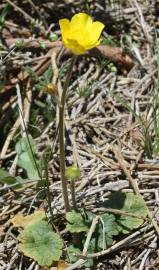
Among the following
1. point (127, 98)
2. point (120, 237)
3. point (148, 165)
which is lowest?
point (120, 237)

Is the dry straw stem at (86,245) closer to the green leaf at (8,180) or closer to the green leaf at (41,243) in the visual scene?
the green leaf at (41,243)

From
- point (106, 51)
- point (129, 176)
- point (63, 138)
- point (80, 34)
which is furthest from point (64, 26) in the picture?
point (106, 51)

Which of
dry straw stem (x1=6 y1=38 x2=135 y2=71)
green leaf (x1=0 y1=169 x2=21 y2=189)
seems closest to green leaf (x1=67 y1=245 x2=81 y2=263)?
green leaf (x1=0 y1=169 x2=21 y2=189)

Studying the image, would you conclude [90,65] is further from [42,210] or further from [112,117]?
[42,210]

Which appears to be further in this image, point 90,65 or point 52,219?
point 90,65

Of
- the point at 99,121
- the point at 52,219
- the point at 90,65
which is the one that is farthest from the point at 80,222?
the point at 90,65

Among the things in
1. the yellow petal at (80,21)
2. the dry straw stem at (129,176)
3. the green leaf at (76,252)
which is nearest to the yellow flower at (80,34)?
the yellow petal at (80,21)

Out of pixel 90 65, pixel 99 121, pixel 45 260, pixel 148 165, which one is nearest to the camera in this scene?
pixel 45 260
